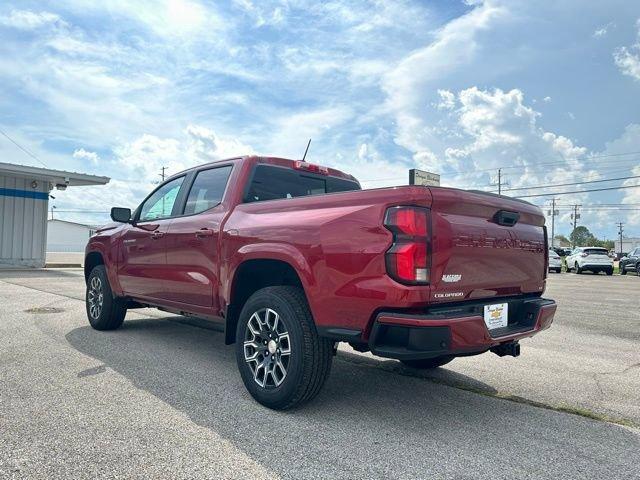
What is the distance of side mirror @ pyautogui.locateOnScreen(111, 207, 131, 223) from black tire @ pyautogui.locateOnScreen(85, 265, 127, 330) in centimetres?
93

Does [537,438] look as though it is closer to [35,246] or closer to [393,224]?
[393,224]

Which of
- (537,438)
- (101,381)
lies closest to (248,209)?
(101,381)

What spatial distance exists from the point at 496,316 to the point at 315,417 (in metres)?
1.41

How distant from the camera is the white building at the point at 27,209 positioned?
19297mm

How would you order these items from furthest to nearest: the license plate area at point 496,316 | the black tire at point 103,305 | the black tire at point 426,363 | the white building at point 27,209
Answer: the white building at point 27,209 → the black tire at point 103,305 → the black tire at point 426,363 → the license plate area at point 496,316

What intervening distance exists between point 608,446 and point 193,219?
3655 millimetres

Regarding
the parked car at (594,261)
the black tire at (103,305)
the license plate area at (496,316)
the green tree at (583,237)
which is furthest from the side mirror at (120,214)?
the green tree at (583,237)

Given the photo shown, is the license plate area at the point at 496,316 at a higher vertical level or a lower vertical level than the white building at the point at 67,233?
lower

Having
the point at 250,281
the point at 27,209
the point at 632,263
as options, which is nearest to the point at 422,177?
the point at 250,281

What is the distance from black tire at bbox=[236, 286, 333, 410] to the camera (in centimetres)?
333

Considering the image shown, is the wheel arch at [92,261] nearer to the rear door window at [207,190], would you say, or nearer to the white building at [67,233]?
the rear door window at [207,190]

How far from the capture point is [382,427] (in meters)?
3.28

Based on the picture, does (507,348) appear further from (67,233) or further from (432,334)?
(67,233)

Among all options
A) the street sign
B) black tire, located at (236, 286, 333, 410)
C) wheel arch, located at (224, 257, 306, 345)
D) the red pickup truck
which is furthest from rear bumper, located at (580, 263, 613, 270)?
black tire, located at (236, 286, 333, 410)
